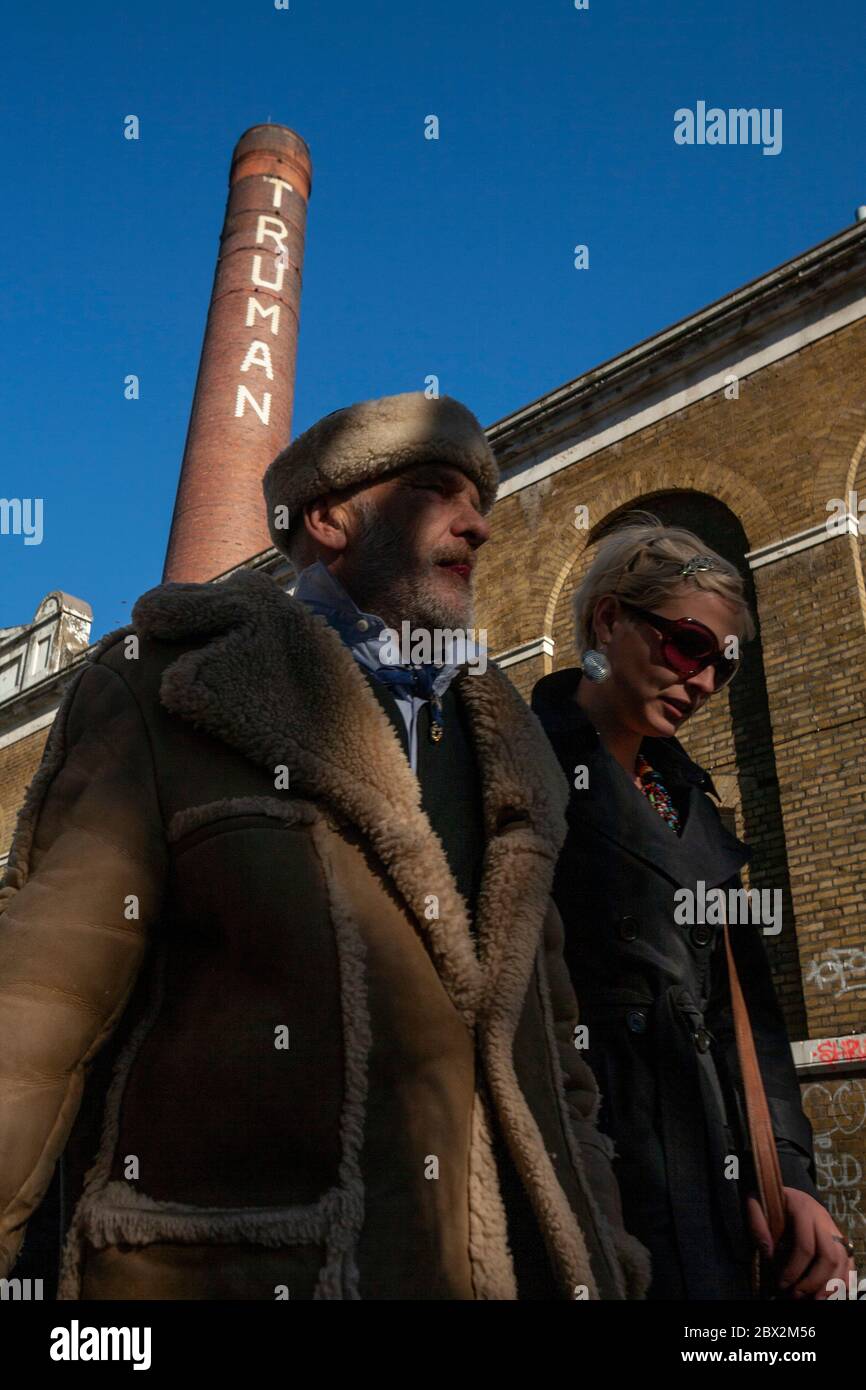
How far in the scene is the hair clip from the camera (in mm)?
2744

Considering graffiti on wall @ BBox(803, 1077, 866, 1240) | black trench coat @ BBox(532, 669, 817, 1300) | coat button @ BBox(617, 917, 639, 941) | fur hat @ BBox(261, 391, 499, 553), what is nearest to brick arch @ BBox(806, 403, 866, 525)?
graffiti on wall @ BBox(803, 1077, 866, 1240)

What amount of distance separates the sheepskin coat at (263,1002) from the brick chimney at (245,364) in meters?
15.7

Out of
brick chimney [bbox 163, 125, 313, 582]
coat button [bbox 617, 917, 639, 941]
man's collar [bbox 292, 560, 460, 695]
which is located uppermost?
brick chimney [bbox 163, 125, 313, 582]

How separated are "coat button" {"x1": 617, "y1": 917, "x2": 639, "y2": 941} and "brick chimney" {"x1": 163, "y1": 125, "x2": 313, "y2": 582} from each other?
15.3 m

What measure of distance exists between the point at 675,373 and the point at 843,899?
17.3 ft

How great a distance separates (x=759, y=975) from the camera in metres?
2.58

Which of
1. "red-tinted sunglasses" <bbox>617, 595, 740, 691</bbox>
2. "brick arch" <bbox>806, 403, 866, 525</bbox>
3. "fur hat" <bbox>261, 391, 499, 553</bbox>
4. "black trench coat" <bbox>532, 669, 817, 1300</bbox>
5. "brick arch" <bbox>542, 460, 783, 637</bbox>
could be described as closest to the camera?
"fur hat" <bbox>261, 391, 499, 553</bbox>

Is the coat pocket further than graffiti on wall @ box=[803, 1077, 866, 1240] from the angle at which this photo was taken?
No

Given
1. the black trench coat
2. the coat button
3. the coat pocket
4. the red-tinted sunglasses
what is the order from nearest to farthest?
the coat pocket → the black trench coat → the coat button → the red-tinted sunglasses

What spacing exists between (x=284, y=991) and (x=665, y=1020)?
1078 mm

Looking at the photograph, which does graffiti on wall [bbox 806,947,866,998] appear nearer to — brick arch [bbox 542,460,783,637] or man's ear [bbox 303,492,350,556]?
brick arch [bbox 542,460,783,637]

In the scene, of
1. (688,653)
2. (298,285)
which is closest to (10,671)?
(298,285)

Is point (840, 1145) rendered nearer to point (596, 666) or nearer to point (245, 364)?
point (596, 666)

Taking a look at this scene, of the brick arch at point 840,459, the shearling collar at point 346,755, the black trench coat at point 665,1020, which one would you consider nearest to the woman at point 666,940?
the black trench coat at point 665,1020
